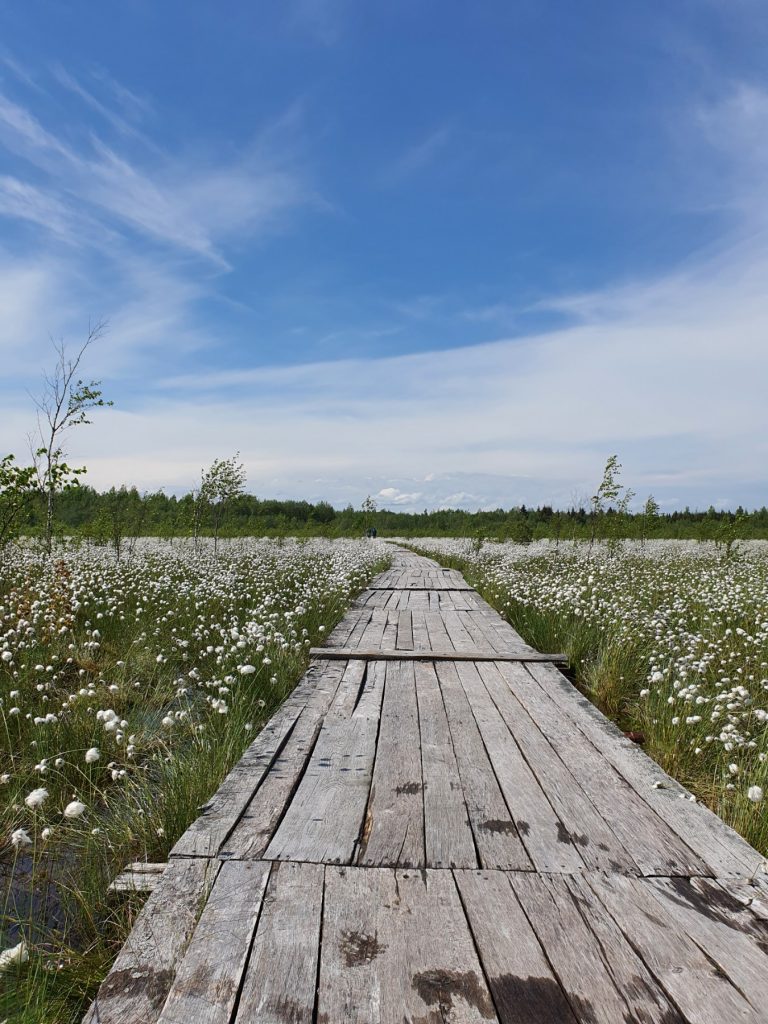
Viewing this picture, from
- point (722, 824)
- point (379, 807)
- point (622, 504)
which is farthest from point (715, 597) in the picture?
point (622, 504)

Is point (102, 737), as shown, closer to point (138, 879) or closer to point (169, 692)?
point (169, 692)

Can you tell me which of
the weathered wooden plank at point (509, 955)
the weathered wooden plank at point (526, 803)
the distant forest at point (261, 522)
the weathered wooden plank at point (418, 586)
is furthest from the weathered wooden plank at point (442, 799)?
the distant forest at point (261, 522)

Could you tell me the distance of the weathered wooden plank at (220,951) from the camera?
1.61 metres

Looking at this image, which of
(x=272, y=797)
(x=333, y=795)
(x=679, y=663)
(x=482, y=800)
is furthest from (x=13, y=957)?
(x=679, y=663)

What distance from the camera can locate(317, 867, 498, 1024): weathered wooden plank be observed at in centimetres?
160

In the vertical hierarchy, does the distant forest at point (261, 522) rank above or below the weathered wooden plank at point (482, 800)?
above

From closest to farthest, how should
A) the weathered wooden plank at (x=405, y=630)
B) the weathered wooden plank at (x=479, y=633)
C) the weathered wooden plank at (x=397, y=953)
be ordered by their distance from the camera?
the weathered wooden plank at (x=397, y=953) < the weathered wooden plank at (x=479, y=633) < the weathered wooden plank at (x=405, y=630)

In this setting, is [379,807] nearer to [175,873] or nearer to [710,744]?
[175,873]

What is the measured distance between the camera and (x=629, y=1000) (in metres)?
1.65

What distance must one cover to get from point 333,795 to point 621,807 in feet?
4.62

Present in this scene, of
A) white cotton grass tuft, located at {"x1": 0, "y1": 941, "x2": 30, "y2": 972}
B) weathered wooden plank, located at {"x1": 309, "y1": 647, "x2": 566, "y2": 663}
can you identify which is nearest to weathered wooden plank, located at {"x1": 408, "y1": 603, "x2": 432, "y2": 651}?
weathered wooden plank, located at {"x1": 309, "y1": 647, "x2": 566, "y2": 663}

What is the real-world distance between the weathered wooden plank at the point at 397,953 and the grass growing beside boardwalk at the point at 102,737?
3.11 feet

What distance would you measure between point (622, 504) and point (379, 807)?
20827 millimetres

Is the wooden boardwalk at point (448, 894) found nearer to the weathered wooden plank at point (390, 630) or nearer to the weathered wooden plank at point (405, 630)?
the weathered wooden plank at point (405, 630)
